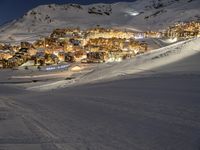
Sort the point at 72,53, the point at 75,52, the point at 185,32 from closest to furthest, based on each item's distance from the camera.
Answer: the point at 72,53 → the point at 75,52 → the point at 185,32

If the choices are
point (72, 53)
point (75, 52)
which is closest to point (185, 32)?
point (75, 52)

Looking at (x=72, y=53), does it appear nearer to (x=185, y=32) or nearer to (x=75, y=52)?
(x=75, y=52)

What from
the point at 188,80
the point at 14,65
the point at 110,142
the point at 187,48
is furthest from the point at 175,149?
the point at 14,65

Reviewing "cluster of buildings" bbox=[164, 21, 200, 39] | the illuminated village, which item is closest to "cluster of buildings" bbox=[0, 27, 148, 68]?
the illuminated village

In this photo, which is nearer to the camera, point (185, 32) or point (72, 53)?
point (72, 53)

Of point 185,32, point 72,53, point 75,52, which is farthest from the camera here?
point 185,32

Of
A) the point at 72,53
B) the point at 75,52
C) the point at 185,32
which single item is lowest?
the point at 72,53

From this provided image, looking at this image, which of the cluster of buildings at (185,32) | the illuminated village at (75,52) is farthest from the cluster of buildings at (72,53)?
the cluster of buildings at (185,32)

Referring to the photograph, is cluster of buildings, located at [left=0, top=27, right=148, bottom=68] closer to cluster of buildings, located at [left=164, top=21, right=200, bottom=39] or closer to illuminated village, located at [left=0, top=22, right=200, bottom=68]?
illuminated village, located at [left=0, top=22, right=200, bottom=68]

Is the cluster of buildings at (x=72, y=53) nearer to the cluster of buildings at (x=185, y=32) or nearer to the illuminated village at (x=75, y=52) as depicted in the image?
the illuminated village at (x=75, y=52)

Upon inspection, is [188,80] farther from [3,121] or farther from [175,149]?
[175,149]

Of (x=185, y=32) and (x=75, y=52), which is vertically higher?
(x=185, y=32)
